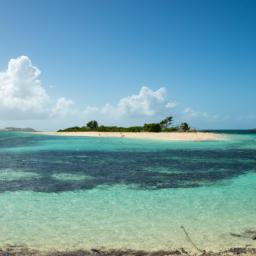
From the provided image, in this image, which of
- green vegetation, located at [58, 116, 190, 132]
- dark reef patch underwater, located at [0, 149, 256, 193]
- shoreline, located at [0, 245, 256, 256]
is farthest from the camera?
green vegetation, located at [58, 116, 190, 132]

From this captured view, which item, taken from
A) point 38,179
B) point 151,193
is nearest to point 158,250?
point 151,193

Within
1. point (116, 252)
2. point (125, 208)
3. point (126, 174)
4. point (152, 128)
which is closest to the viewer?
point (116, 252)

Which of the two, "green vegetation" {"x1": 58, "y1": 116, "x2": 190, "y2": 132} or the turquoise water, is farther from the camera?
"green vegetation" {"x1": 58, "y1": 116, "x2": 190, "y2": 132}

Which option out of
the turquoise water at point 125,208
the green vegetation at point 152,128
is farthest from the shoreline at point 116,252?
the green vegetation at point 152,128

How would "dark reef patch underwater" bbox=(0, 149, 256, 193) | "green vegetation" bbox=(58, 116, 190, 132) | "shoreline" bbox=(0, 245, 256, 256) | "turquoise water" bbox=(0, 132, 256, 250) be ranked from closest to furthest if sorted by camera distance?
1. "shoreline" bbox=(0, 245, 256, 256)
2. "turquoise water" bbox=(0, 132, 256, 250)
3. "dark reef patch underwater" bbox=(0, 149, 256, 193)
4. "green vegetation" bbox=(58, 116, 190, 132)

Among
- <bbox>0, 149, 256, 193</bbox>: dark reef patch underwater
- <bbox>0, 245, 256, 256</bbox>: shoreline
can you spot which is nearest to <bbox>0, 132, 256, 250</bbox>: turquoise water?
<bbox>0, 149, 256, 193</bbox>: dark reef patch underwater

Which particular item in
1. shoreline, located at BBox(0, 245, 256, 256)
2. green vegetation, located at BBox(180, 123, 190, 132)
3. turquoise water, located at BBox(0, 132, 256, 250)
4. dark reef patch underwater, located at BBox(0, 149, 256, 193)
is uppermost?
green vegetation, located at BBox(180, 123, 190, 132)

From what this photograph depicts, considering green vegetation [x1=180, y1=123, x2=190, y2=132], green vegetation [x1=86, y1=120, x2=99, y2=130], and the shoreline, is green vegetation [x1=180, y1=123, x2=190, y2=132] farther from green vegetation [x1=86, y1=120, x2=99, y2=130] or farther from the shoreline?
the shoreline

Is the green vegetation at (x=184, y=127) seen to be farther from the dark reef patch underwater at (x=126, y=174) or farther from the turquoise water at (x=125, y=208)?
the turquoise water at (x=125, y=208)

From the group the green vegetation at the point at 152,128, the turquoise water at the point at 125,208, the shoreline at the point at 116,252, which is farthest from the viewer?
the green vegetation at the point at 152,128

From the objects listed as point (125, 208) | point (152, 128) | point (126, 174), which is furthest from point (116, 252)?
point (152, 128)

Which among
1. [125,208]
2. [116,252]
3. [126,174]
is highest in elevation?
[126,174]

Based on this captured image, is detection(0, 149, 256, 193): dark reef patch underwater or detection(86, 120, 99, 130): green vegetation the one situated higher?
detection(86, 120, 99, 130): green vegetation

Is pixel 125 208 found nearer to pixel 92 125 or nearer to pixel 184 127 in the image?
pixel 184 127
